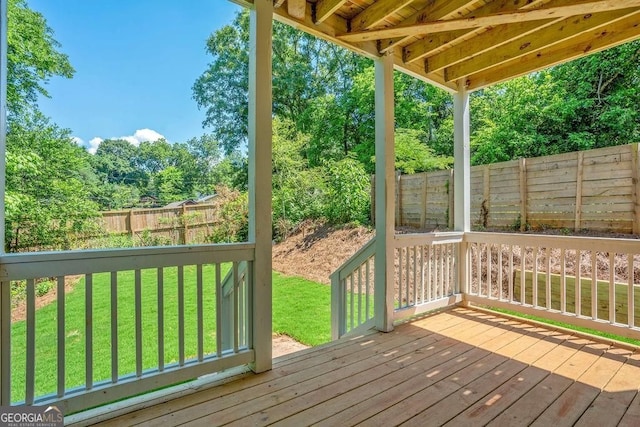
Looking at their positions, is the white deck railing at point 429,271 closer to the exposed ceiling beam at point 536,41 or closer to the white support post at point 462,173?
the white support post at point 462,173

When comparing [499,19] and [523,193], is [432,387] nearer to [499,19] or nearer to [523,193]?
[499,19]

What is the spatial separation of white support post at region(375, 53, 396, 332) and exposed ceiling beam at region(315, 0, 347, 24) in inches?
29.2

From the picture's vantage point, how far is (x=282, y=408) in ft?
5.59

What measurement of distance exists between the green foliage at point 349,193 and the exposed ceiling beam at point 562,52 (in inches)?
141

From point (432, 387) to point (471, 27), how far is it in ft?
8.03

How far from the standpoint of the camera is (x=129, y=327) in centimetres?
378

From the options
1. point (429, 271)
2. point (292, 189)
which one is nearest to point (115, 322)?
point (429, 271)

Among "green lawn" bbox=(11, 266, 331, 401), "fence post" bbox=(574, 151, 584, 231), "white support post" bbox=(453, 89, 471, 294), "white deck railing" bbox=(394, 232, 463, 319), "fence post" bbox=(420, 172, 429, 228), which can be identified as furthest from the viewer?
"fence post" bbox=(420, 172, 429, 228)

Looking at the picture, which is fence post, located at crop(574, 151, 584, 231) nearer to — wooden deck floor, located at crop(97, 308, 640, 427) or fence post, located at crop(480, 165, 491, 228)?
fence post, located at crop(480, 165, 491, 228)

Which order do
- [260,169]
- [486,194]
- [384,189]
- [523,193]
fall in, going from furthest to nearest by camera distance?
1. [486,194]
2. [523,193]
3. [384,189]
4. [260,169]

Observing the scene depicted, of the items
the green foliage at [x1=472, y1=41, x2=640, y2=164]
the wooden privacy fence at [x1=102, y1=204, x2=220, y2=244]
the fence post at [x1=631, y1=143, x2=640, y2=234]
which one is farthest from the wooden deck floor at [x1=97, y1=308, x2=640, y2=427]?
the green foliage at [x1=472, y1=41, x2=640, y2=164]

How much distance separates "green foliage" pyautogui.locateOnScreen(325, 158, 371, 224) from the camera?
22.7 ft

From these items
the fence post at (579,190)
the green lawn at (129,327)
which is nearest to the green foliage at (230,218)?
the green lawn at (129,327)
